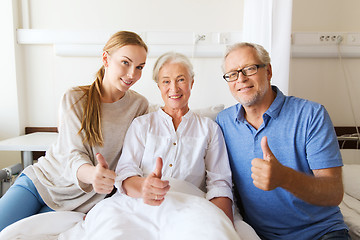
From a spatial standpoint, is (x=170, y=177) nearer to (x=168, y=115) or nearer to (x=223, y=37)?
(x=168, y=115)

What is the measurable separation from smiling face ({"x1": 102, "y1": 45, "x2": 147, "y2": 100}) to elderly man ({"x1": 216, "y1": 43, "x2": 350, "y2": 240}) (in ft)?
1.45

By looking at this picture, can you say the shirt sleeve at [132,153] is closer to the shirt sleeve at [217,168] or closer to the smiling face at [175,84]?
the smiling face at [175,84]

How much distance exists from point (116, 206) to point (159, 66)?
2.35ft

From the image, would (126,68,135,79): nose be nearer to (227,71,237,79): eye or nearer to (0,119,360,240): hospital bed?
(227,71,237,79): eye

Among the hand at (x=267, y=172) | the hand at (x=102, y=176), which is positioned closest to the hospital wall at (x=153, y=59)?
the hand at (x=102, y=176)

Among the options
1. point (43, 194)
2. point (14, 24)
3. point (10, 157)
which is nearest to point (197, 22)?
point (14, 24)

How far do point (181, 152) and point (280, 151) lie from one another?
456 mm

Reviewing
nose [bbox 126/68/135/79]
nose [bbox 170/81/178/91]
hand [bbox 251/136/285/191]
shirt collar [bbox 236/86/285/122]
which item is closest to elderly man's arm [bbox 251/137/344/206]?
hand [bbox 251/136/285/191]

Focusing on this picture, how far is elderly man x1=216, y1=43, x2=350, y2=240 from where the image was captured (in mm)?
1066

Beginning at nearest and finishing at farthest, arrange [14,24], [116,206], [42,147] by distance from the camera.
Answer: [116,206], [42,147], [14,24]

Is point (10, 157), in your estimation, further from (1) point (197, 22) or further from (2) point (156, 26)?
(1) point (197, 22)

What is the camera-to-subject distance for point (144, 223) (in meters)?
0.94

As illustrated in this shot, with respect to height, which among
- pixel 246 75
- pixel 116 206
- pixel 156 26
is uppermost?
pixel 156 26

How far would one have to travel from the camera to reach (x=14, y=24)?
220cm
